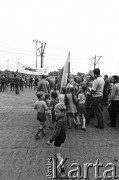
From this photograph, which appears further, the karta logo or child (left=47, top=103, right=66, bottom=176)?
child (left=47, top=103, right=66, bottom=176)

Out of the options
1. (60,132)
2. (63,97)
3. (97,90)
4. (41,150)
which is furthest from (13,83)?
(60,132)

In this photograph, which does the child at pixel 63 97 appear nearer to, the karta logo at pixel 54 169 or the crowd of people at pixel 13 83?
the karta logo at pixel 54 169

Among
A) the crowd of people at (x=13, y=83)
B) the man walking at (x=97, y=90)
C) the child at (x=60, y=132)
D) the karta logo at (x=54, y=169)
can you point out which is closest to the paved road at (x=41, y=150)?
the karta logo at (x=54, y=169)

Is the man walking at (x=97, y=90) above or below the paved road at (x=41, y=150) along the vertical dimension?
above

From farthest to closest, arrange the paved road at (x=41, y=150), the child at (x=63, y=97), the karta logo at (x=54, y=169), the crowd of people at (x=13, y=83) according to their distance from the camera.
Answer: the crowd of people at (x=13, y=83) < the child at (x=63, y=97) < the paved road at (x=41, y=150) < the karta logo at (x=54, y=169)

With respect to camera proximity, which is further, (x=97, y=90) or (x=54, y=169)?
(x=97, y=90)

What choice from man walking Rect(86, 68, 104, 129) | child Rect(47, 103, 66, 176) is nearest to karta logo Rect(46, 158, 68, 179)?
child Rect(47, 103, 66, 176)

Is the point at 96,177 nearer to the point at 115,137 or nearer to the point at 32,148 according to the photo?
the point at 32,148

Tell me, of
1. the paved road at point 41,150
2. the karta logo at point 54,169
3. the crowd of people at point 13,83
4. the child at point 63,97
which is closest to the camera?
the karta logo at point 54,169

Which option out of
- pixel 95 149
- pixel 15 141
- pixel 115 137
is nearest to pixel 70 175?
pixel 95 149

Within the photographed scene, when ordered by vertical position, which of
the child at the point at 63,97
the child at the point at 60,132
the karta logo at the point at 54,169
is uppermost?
the child at the point at 63,97

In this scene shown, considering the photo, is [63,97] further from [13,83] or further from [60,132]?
[13,83]

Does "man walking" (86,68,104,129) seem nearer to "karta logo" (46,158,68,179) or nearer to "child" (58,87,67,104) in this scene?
"child" (58,87,67,104)

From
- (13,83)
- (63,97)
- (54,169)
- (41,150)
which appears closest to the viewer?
(54,169)
